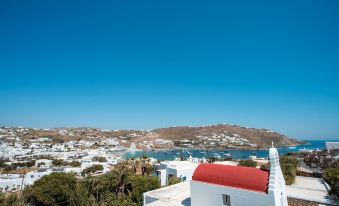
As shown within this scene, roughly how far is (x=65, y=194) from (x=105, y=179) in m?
4.89

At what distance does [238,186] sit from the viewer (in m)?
15.0

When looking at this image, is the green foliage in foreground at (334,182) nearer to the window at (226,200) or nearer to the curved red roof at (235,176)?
the curved red roof at (235,176)

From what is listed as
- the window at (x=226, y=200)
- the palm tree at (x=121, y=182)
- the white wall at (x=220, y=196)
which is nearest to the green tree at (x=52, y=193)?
the palm tree at (x=121, y=182)

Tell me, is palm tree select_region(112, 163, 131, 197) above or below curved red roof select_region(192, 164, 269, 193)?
below

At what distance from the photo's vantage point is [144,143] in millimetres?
179125

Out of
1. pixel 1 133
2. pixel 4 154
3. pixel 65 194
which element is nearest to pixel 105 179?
pixel 65 194

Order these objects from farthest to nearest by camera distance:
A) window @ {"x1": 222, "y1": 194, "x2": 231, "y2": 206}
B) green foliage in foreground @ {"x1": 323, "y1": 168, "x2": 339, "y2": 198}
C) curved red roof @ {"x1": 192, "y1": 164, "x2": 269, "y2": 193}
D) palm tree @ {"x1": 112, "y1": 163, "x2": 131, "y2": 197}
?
palm tree @ {"x1": 112, "y1": 163, "x2": 131, "y2": 197} → green foliage in foreground @ {"x1": 323, "y1": 168, "x2": 339, "y2": 198} → window @ {"x1": 222, "y1": 194, "x2": 231, "y2": 206} → curved red roof @ {"x1": 192, "y1": 164, "x2": 269, "y2": 193}

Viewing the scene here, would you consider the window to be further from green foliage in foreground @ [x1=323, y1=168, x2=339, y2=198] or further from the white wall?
green foliage in foreground @ [x1=323, y1=168, x2=339, y2=198]

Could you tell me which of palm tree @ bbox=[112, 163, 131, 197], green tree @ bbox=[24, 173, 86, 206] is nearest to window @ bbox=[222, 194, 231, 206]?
palm tree @ bbox=[112, 163, 131, 197]

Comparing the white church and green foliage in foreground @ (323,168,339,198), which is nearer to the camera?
the white church

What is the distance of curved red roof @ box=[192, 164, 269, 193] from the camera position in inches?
568

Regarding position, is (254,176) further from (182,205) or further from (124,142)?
(124,142)

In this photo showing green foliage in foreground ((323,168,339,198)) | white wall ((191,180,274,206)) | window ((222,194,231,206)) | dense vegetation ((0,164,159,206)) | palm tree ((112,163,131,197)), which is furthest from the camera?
palm tree ((112,163,131,197))

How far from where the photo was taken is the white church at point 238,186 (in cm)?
1400
